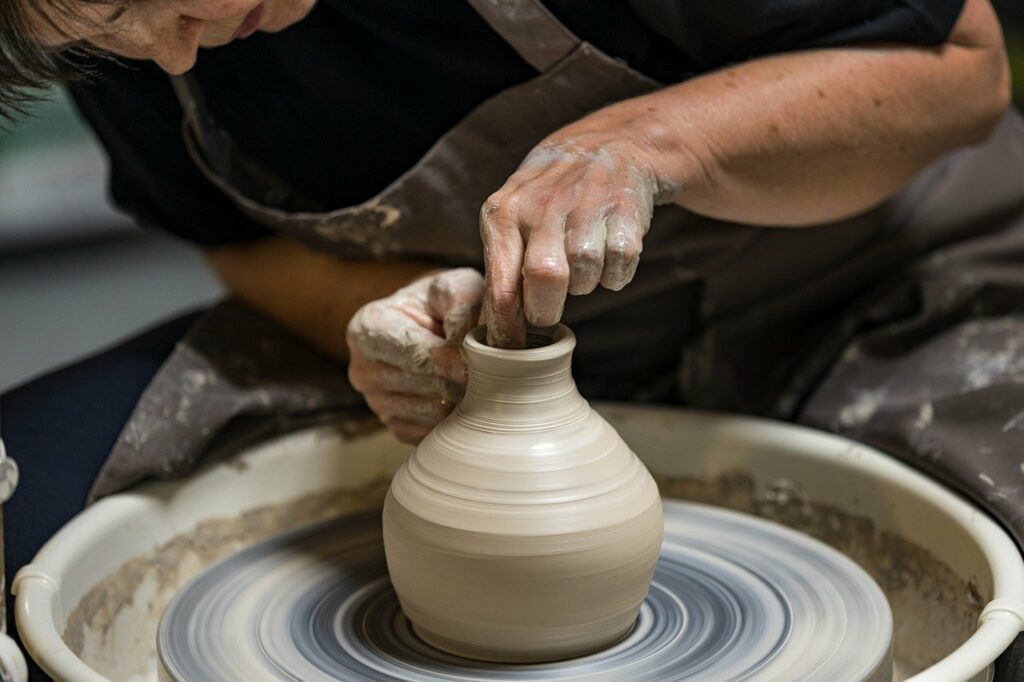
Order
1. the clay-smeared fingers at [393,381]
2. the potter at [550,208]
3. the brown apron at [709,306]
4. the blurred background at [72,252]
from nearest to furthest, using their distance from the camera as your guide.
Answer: the potter at [550,208] → the clay-smeared fingers at [393,381] → the brown apron at [709,306] → the blurred background at [72,252]

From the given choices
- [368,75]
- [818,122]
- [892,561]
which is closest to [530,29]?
[368,75]

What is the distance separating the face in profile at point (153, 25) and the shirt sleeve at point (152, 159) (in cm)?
33

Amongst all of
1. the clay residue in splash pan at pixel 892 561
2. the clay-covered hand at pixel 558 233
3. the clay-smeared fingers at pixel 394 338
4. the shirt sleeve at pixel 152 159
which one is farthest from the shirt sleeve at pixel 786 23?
the shirt sleeve at pixel 152 159

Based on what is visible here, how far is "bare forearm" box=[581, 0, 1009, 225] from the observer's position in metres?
1.27

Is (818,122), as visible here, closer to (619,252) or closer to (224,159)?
(619,252)

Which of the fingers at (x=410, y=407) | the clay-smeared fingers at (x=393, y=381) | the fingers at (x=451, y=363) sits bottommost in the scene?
the fingers at (x=410, y=407)

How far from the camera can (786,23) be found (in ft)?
4.27

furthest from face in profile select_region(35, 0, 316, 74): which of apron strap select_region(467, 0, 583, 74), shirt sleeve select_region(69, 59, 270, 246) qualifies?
shirt sleeve select_region(69, 59, 270, 246)

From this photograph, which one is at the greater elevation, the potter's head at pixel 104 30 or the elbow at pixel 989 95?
the potter's head at pixel 104 30

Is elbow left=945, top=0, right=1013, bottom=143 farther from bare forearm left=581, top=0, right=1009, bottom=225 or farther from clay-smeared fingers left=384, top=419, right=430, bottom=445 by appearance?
clay-smeared fingers left=384, top=419, right=430, bottom=445

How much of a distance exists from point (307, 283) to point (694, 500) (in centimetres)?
59

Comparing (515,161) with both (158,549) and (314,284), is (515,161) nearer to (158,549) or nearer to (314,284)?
(314,284)

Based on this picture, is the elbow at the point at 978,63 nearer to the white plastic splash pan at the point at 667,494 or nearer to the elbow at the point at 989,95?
the elbow at the point at 989,95

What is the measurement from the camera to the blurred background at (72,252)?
14.2ft
